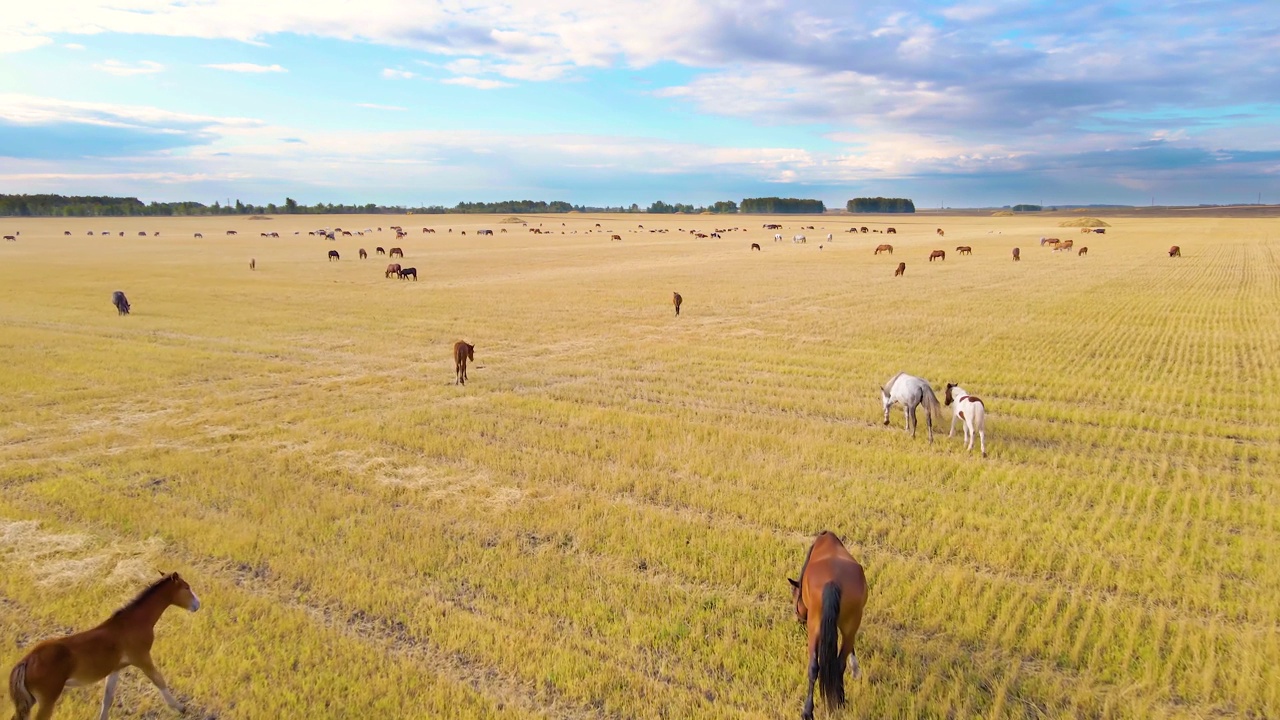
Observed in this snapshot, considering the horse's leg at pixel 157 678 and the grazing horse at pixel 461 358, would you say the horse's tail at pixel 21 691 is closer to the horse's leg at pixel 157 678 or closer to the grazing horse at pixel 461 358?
the horse's leg at pixel 157 678

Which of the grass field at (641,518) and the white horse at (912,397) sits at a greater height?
the white horse at (912,397)

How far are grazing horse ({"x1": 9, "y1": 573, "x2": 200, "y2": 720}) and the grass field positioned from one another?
72 centimetres

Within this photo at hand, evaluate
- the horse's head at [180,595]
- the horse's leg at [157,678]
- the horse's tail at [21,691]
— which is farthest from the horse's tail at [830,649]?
the horse's tail at [21,691]

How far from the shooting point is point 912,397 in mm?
12133

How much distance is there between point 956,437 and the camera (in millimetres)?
12227

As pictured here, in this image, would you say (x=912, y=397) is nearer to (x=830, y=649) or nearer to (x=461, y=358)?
(x=830, y=649)

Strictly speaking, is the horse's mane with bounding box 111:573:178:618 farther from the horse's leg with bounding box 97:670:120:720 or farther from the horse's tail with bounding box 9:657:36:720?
the horse's tail with bounding box 9:657:36:720

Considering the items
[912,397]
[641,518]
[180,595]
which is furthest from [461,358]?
[180,595]

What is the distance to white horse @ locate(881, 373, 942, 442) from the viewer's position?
12.0 metres

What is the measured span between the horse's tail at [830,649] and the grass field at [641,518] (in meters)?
0.42

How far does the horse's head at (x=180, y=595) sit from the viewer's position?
5453mm

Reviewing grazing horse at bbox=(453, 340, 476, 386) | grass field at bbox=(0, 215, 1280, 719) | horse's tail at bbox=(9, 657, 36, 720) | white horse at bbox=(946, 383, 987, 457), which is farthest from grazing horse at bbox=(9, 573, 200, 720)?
white horse at bbox=(946, 383, 987, 457)

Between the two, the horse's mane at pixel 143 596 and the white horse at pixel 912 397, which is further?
the white horse at pixel 912 397

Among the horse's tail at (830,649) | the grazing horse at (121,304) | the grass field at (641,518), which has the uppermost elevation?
the grazing horse at (121,304)
